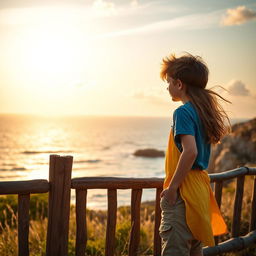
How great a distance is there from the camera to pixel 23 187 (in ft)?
9.93

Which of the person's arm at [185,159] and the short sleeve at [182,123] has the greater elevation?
the short sleeve at [182,123]

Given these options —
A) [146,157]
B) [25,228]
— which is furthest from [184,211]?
[146,157]

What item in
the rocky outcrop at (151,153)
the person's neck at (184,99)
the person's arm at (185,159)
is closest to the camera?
the person's arm at (185,159)

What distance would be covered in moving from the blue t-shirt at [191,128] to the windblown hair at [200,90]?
0.13ft

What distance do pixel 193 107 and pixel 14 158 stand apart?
4938 cm

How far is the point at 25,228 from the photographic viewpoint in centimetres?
315

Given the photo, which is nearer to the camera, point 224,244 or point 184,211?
point 184,211

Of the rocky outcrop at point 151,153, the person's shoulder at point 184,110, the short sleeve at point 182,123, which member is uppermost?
the person's shoulder at point 184,110

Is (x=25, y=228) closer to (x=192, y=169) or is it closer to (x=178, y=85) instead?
(x=192, y=169)

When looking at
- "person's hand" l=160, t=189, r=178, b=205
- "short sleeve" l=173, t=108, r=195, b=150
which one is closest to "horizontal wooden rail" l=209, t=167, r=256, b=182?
"person's hand" l=160, t=189, r=178, b=205

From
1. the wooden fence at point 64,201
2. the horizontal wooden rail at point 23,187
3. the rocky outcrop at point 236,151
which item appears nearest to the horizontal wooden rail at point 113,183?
the wooden fence at point 64,201

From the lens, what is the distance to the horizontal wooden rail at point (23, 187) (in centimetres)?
293

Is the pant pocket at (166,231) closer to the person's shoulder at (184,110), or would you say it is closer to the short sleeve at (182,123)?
the short sleeve at (182,123)

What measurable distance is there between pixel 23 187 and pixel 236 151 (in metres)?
14.2
